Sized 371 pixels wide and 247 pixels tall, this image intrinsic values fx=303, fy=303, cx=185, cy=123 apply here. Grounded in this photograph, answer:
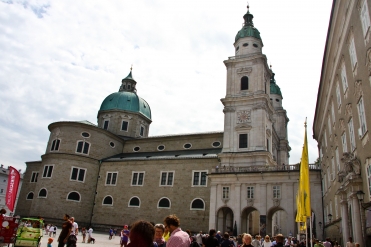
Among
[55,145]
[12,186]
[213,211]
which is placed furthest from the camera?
[55,145]

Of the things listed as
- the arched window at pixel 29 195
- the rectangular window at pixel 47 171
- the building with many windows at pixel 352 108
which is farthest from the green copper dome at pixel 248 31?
the arched window at pixel 29 195

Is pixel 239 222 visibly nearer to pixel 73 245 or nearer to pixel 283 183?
pixel 283 183

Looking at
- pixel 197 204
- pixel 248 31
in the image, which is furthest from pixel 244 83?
pixel 197 204

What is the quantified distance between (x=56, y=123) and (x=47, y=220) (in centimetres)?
1424

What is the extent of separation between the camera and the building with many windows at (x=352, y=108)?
1207 centimetres

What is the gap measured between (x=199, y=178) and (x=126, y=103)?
24.2m

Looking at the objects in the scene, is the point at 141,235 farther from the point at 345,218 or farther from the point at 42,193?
the point at 42,193

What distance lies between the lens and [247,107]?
1533 inches

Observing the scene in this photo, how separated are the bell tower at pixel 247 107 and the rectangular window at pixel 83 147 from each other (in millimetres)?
20937

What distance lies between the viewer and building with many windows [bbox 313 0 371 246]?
12.1 meters

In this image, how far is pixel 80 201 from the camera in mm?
42375

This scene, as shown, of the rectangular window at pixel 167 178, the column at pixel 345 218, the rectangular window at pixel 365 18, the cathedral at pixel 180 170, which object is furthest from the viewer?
the rectangular window at pixel 167 178

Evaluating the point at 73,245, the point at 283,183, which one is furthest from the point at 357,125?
the point at 283,183

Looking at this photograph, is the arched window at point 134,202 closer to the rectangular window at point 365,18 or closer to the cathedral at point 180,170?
the cathedral at point 180,170
